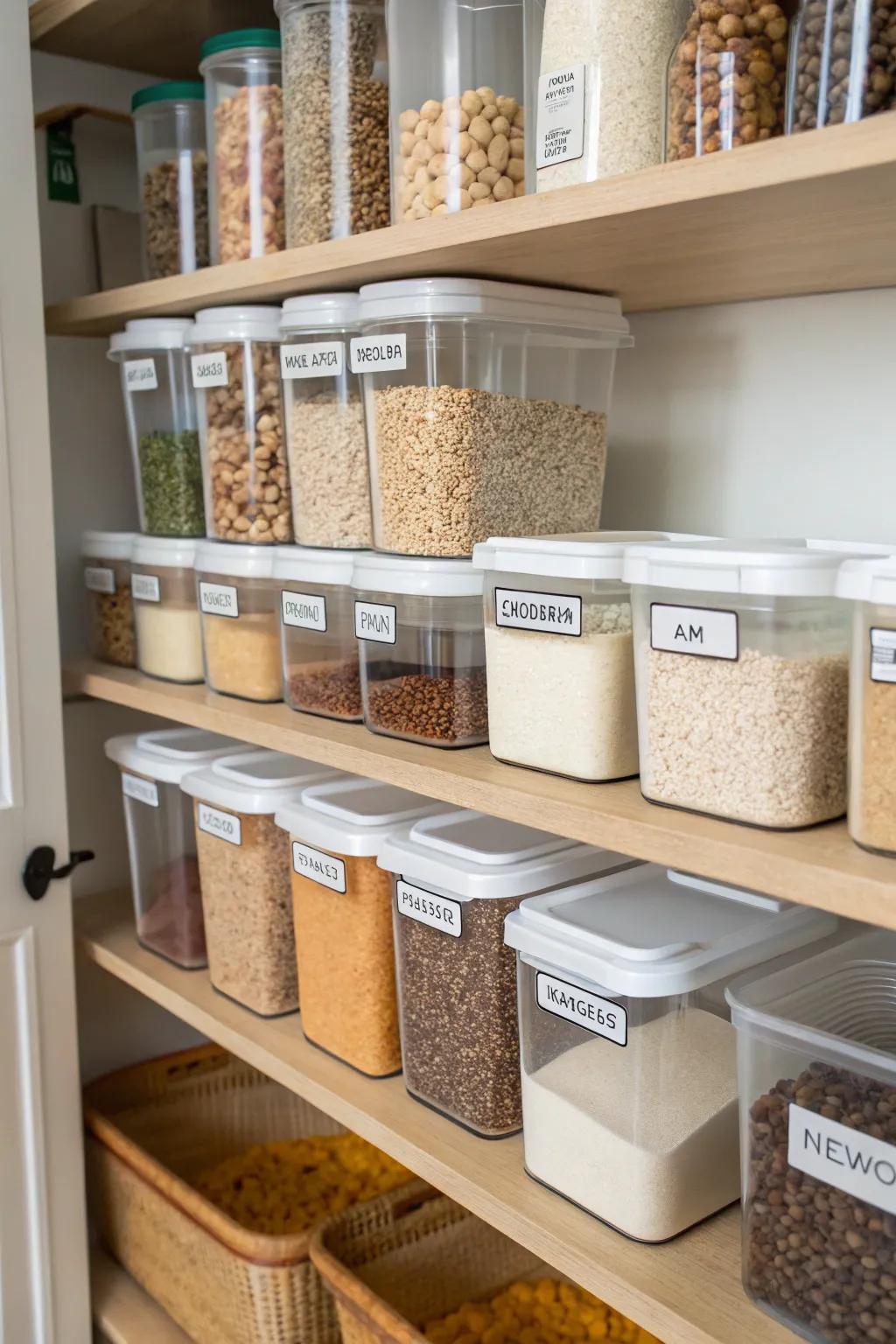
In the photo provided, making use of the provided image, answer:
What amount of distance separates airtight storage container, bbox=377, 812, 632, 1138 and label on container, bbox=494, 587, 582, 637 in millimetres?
249

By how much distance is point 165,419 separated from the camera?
1579 millimetres

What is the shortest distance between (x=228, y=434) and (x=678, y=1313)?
1.05 metres

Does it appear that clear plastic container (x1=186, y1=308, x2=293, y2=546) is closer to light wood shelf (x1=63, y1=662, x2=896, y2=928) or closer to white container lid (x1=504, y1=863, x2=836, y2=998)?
light wood shelf (x1=63, y1=662, x2=896, y2=928)

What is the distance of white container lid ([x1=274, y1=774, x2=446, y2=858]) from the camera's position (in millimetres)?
1276

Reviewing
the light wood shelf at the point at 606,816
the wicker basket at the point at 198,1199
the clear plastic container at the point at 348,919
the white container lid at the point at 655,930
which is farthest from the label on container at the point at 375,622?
the wicker basket at the point at 198,1199

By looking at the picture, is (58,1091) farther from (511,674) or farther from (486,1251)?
(511,674)

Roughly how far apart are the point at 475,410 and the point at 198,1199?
43.1 inches

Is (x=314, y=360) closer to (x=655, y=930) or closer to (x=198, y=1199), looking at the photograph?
(x=655, y=930)

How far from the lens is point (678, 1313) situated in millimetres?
917

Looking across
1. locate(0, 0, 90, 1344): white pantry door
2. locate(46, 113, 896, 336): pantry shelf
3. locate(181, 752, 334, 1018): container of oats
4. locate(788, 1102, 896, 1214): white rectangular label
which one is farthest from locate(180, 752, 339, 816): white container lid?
locate(788, 1102, 896, 1214): white rectangular label

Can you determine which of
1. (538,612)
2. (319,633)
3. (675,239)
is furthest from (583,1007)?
(675,239)

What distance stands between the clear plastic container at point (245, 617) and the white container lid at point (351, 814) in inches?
5.8

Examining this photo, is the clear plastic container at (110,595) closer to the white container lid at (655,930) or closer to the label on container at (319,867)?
the label on container at (319,867)

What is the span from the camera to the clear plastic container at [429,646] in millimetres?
1156
